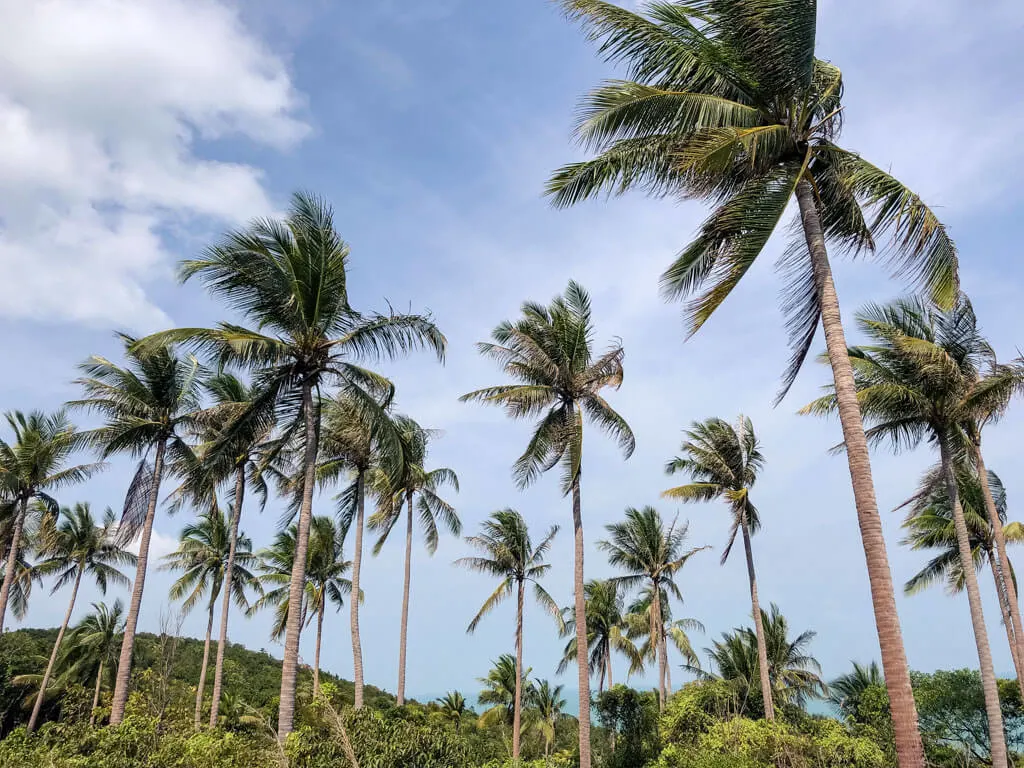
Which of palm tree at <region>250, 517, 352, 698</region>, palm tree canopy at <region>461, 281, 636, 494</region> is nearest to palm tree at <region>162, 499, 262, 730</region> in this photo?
palm tree at <region>250, 517, 352, 698</region>

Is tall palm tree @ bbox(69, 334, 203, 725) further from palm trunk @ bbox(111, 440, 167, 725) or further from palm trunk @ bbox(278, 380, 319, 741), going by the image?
palm trunk @ bbox(278, 380, 319, 741)

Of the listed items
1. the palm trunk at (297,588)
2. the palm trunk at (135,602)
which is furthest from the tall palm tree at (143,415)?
the palm trunk at (297,588)

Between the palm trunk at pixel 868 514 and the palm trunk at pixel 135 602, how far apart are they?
16.9 meters

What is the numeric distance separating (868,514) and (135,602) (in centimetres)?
1775

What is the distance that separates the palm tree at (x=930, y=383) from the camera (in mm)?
16062

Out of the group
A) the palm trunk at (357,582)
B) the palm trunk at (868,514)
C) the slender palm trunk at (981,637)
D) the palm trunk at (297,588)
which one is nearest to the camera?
the palm trunk at (868,514)

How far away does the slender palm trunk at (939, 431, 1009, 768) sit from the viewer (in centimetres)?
1509

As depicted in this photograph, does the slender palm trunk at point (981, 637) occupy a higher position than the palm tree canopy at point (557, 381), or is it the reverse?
the palm tree canopy at point (557, 381)

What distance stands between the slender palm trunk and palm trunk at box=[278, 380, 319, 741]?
47.9 ft

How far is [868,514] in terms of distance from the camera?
24.4 ft

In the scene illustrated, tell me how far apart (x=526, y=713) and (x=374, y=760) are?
29606 millimetres

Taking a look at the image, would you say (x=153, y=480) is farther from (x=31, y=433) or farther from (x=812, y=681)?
(x=812, y=681)

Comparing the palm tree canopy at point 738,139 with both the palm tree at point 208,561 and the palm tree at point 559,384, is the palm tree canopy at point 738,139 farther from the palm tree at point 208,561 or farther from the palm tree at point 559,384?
the palm tree at point 208,561

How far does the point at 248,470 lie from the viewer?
972 inches
